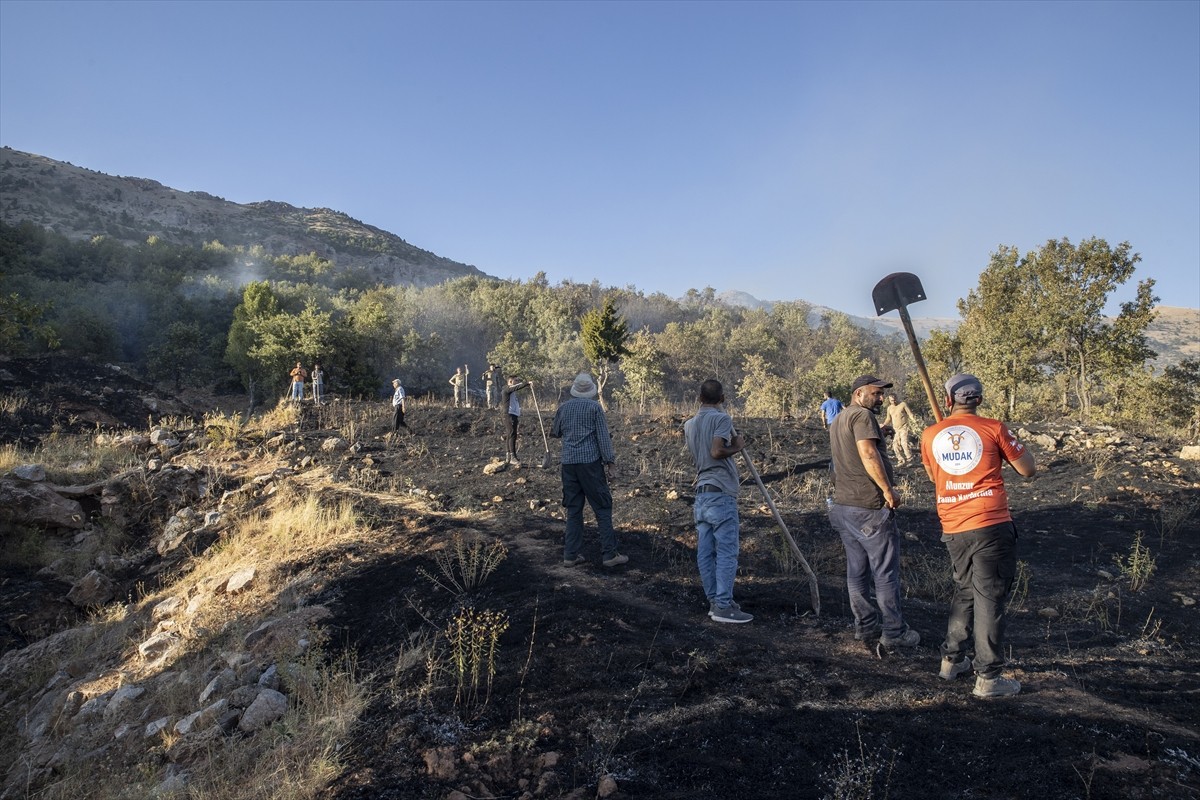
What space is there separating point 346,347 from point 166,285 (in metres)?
17.1

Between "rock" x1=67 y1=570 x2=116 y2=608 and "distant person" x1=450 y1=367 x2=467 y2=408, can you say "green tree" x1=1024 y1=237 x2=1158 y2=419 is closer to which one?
"distant person" x1=450 y1=367 x2=467 y2=408

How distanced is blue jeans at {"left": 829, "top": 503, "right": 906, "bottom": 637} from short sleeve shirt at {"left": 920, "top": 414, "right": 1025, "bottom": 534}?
53 cm

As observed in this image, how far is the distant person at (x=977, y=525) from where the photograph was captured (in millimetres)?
3641

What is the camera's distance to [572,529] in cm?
610

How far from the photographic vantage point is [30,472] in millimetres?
9781

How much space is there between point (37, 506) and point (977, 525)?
36.4 feet

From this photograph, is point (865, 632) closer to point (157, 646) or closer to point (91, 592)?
point (157, 646)

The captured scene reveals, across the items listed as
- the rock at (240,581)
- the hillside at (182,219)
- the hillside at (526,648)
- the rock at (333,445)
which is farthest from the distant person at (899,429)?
the hillside at (182,219)

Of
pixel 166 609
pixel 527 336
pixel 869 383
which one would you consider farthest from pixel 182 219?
pixel 869 383

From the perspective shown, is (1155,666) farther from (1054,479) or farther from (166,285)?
(166,285)

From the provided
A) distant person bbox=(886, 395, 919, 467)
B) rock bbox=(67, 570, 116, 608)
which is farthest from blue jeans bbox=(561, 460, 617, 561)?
distant person bbox=(886, 395, 919, 467)

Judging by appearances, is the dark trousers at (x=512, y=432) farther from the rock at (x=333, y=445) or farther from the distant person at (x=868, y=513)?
the distant person at (x=868, y=513)

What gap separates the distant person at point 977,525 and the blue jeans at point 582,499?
9.32 feet

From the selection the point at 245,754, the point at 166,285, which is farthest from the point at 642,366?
the point at 166,285
